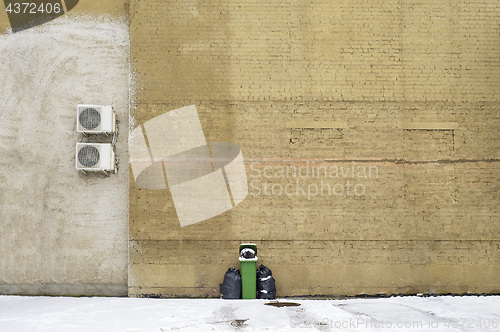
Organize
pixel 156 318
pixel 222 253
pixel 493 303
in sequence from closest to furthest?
1. pixel 156 318
2. pixel 493 303
3. pixel 222 253

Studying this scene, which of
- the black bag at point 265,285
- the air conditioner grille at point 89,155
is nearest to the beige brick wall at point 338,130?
the black bag at point 265,285

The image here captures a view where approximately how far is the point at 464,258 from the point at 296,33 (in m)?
4.23

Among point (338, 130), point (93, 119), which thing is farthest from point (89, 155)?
point (338, 130)

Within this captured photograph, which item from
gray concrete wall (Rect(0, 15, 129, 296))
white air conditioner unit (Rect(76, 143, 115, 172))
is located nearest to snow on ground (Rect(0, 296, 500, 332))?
gray concrete wall (Rect(0, 15, 129, 296))

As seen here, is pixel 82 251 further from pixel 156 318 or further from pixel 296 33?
pixel 296 33

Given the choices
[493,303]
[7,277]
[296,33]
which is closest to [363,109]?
[296,33]

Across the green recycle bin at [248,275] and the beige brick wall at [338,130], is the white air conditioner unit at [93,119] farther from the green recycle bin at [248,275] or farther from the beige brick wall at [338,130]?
the green recycle bin at [248,275]

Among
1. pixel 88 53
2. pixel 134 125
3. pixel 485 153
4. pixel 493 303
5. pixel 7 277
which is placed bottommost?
pixel 493 303

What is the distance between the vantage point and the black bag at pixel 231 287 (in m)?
4.84

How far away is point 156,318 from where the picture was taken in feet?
13.7

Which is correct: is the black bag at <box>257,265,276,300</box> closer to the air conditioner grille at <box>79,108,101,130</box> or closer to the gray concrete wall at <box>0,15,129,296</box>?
the gray concrete wall at <box>0,15,129,296</box>

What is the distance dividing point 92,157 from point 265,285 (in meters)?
3.10

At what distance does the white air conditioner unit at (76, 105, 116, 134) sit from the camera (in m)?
5.02

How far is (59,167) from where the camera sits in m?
5.24
